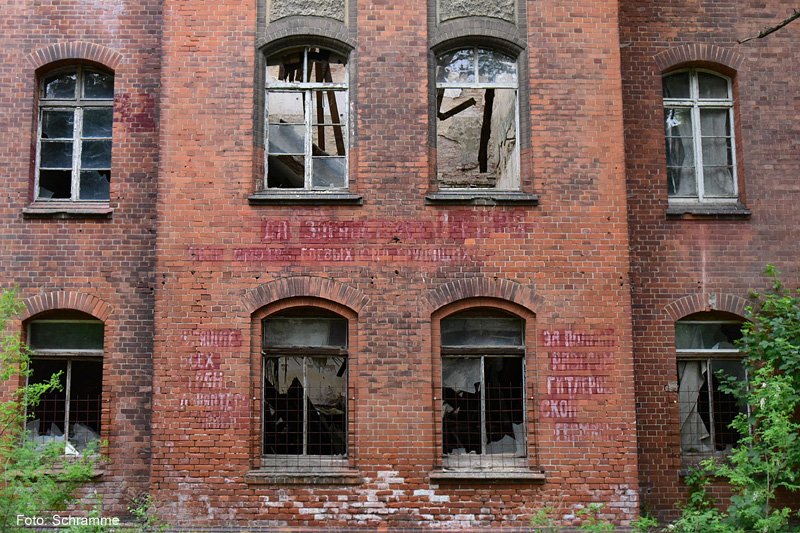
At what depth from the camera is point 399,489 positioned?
30.8ft

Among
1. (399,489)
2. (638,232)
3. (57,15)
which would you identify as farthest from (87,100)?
(638,232)

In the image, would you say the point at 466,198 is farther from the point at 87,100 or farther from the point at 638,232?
the point at 87,100

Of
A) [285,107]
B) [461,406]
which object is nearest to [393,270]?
[461,406]

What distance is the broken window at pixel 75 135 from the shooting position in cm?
1079

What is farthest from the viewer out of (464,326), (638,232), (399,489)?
(638,232)

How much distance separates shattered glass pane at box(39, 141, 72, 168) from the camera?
1084cm

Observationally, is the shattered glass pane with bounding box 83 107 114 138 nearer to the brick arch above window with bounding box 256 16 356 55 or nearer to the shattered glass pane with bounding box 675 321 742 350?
the brick arch above window with bounding box 256 16 356 55

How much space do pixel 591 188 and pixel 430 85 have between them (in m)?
2.49

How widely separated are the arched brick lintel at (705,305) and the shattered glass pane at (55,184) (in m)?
8.35

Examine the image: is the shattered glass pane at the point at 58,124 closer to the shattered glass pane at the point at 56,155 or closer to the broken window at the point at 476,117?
the shattered glass pane at the point at 56,155

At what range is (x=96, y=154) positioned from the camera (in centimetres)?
1085

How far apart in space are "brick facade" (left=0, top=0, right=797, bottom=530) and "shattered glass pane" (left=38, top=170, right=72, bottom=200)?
6.9 inches

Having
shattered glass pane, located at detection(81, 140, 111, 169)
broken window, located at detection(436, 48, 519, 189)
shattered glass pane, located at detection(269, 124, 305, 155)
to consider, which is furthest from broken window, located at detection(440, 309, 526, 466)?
shattered glass pane, located at detection(81, 140, 111, 169)

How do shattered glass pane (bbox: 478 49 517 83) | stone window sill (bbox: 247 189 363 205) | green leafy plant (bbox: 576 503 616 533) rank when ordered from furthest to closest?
shattered glass pane (bbox: 478 49 517 83) → stone window sill (bbox: 247 189 363 205) → green leafy plant (bbox: 576 503 616 533)
